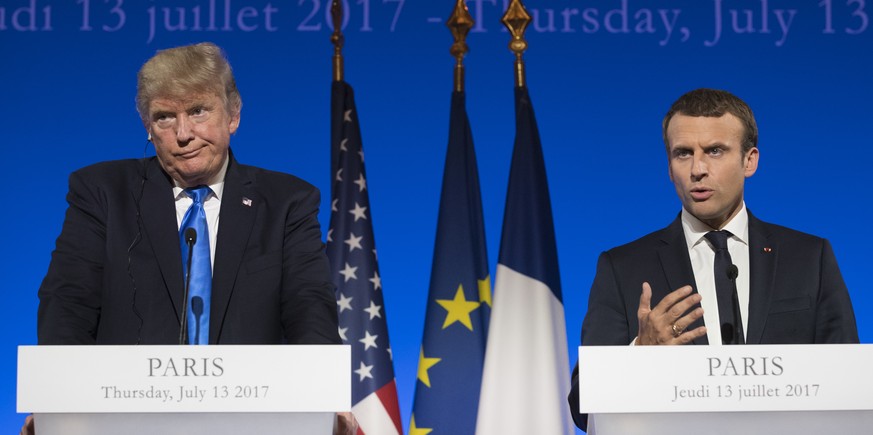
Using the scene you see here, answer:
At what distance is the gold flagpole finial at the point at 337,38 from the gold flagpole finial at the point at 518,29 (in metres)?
0.72

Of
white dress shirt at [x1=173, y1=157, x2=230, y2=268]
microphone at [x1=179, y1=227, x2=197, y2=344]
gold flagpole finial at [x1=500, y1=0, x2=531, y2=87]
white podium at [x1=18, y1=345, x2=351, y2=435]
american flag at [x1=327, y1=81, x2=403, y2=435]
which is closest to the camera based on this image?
white podium at [x1=18, y1=345, x2=351, y2=435]

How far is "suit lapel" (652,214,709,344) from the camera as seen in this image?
2449mm

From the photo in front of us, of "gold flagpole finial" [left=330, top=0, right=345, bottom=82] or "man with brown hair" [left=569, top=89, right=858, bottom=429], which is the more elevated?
"gold flagpole finial" [left=330, top=0, right=345, bottom=82]

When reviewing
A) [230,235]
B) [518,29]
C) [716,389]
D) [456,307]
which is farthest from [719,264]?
[518,29]

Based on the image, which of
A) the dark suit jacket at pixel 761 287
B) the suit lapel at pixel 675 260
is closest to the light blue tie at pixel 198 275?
the dark suit jacket at pixel 761 287

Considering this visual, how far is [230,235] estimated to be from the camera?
2.36m

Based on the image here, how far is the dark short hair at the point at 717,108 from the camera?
251cm

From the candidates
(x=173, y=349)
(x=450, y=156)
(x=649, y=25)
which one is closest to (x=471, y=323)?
(x=450, y=156)

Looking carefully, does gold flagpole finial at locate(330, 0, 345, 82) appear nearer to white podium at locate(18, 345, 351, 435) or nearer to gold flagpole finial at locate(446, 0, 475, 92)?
gold flagpole finial at locate(446, 0, 475, 92)

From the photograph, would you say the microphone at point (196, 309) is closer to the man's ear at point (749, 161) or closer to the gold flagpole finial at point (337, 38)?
the man's ear at point (749, 161)

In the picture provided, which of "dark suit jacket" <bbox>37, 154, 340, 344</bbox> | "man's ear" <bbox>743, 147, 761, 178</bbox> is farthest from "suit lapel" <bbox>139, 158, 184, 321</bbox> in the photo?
"man's ear" <bbox>743, 147, 761, 178</bbox>

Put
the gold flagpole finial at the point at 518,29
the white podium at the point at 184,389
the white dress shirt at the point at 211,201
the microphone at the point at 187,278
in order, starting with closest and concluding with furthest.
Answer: the white podium at the point at 184,389 → the microphone at the point at 187,278 → the white dress shirt at the point at 211,201 → the gold flagpole finial at the point at 518,29

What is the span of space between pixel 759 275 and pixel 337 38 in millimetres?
2608

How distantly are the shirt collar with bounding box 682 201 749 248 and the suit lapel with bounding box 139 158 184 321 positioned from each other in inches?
47.4
